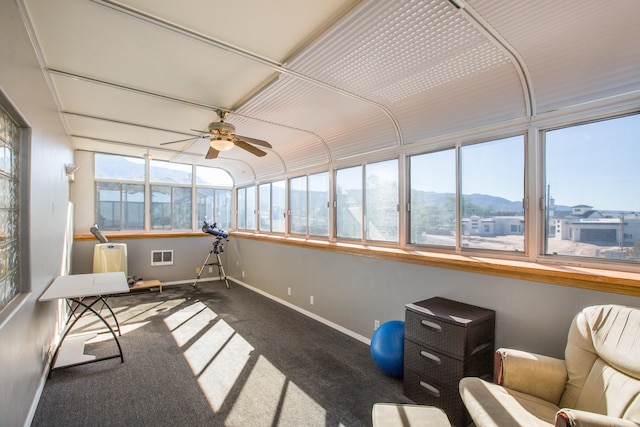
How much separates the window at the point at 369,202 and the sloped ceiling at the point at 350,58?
40cm

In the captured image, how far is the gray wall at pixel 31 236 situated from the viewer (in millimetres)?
1760

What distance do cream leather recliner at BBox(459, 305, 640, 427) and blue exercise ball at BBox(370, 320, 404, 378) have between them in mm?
899

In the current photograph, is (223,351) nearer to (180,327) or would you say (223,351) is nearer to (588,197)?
(180,327)

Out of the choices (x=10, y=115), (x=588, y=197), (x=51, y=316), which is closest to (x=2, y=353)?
(x=10, y=115)

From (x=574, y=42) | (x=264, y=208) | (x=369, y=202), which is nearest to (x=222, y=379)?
(x=369, y=202)

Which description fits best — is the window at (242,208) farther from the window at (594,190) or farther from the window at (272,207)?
the window at (594,190)

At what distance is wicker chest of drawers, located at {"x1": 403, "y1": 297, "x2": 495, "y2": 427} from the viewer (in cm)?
220

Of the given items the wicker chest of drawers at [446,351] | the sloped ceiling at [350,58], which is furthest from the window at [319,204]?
the wicker chest of drawers at [446,351]

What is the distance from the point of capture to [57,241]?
369 centimetres

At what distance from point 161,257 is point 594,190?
7554 mm

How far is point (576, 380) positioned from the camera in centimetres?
181

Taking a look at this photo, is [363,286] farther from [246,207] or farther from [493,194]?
[246,207]

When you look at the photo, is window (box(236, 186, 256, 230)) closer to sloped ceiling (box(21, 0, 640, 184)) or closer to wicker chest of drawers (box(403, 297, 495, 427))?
sloped ceiling (box(21, 0, 640, 184))

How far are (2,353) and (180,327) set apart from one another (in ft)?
8.79
